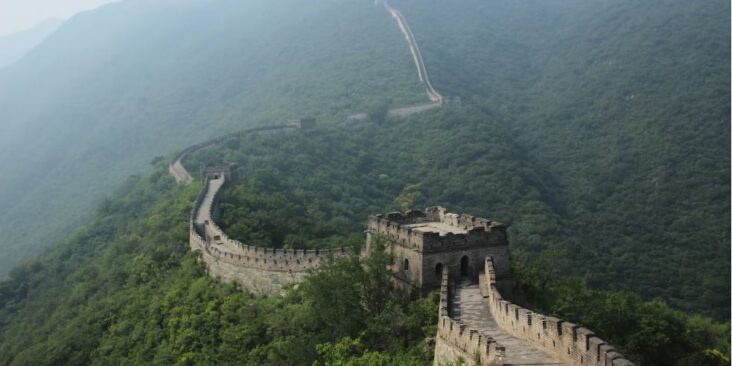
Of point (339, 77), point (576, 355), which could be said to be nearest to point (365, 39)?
point (339, 77)

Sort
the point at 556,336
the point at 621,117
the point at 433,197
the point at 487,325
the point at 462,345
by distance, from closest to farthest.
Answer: the point at 556,336
the point at 462,345
the point at 487,325
the point at 433,197
the point at 621,117

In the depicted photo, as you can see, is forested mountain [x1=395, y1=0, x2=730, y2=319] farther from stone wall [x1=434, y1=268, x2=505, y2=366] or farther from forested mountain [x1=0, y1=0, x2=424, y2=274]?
stone wall [x1=434, y1=268, x2=505, y2=366]

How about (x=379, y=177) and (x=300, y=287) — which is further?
(x=379, y=177)

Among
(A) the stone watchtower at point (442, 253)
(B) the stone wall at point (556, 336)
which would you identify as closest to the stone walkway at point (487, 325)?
(B) the stone wall at point (556, 336)

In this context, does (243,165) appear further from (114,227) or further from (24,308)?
(24,308)

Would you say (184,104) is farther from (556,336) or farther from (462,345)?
(556,336)

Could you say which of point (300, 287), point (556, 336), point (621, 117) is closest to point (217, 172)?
point (300, 287)
